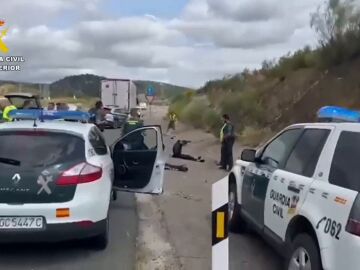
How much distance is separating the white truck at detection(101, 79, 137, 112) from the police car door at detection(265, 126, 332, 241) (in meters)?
46.1

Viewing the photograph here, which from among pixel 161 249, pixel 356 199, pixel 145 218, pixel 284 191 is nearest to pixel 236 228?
pixel 161 249

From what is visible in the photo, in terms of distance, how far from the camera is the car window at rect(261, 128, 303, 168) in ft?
20.4

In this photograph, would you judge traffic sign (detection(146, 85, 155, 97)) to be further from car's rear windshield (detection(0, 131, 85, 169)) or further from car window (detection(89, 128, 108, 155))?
car's rear windshield (detection(0, 131, 85, 169))

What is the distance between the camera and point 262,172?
6.70 metres

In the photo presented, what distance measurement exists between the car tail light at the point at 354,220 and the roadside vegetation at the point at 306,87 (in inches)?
803

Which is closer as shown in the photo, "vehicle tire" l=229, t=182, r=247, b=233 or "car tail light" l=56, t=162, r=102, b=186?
"car tail light" l=56, t=162, r=102, b=186

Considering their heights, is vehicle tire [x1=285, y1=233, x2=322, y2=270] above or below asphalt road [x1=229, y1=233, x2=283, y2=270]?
above

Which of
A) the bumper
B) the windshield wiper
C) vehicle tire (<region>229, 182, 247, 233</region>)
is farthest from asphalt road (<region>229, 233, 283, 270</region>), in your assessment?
the windshield wiper

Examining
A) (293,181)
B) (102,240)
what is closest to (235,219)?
(102,240)

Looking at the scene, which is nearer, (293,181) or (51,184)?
(293,181)

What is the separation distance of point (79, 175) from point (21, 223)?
815 millimetres

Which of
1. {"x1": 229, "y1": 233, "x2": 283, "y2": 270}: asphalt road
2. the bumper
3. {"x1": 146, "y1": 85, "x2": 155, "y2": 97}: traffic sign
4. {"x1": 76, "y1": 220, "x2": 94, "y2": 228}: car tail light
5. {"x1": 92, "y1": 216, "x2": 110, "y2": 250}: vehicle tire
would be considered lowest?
{"x1": 229, "y1": 233, "x2": 283, "y2": 270}: asphalt road

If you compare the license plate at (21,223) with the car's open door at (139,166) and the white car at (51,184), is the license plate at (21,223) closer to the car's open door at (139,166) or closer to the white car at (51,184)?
the white car at (51,184)

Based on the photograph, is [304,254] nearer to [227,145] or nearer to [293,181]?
[293,181]
